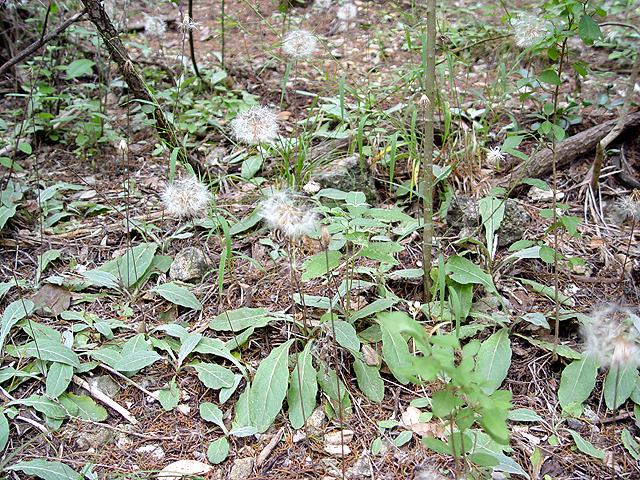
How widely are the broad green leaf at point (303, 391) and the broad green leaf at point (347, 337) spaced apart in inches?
6.3

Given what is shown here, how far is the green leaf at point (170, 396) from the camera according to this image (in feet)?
6.49

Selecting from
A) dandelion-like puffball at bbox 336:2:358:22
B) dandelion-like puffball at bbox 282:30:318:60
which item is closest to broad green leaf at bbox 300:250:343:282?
dandelion-like puffball at bbox 282:30:318:60

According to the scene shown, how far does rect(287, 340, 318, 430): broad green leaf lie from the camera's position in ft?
6.19

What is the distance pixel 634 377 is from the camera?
6.41 feet

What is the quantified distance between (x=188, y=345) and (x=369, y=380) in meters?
0.86

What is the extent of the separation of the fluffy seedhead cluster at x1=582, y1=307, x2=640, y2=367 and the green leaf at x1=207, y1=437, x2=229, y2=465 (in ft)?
4.81

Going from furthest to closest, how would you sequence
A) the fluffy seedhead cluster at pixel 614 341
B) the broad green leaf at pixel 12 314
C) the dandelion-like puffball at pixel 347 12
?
1. the dandelion-like puffball at pixel 347 12
2. the broad green leaf at pixel 12 314
3. the fluffy seedhead cluster at pixel 614 341

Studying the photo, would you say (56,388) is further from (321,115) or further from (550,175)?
(550,175)

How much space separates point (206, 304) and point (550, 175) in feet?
8.01

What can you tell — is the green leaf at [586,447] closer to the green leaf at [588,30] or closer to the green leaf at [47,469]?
the green leaf at [588,30]

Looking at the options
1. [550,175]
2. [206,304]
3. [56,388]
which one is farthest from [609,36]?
[56,388]

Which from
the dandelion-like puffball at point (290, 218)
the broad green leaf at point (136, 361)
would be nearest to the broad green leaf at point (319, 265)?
the dandelion-like puffball at point (290, 218)

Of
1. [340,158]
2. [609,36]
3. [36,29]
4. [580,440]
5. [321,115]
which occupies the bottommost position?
[580,440]

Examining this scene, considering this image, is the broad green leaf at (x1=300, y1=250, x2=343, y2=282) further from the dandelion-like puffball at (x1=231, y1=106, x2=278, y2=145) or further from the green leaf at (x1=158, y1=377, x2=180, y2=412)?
the dandelion-like puffball at (x1=231, y1=106, x2=278, y2=145)
